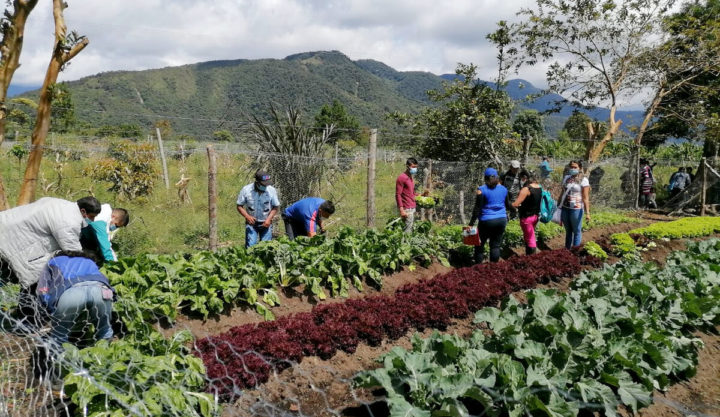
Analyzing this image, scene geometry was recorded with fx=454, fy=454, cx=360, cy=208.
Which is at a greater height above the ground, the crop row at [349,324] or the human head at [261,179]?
the human head at [261,179]

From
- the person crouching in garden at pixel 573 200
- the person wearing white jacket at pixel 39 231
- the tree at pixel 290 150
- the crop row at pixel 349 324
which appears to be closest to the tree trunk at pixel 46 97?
the person wearing white jacket at pixel 39 231

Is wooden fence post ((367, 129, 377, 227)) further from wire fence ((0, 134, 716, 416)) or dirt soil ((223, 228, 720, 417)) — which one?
dirt soil ((223, 228, 720, 417))

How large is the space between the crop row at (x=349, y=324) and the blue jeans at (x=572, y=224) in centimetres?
167

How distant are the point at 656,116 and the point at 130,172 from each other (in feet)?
59.9

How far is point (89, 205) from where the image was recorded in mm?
4391

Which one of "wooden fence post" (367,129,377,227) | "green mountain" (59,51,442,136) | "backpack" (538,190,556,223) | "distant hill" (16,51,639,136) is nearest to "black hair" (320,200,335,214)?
"wooden fence post" (367,129,377,227)

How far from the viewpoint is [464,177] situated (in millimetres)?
11539

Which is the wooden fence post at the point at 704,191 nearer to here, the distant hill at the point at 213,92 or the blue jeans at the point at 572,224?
the blue jeans at the point at 572,224

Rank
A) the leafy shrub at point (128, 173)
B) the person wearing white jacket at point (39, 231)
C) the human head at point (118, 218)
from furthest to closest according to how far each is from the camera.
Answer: the leafy shrub at point (128, 173) → the human head at point (118, 218) → the person wearing white jacket at point (39, 231)

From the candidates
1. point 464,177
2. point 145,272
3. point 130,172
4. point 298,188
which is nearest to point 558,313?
point 145,272

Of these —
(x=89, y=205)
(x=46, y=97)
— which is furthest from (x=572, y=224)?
(x=46, y=97)

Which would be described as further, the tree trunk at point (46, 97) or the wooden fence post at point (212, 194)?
the wooden fence post at point (212, 194)

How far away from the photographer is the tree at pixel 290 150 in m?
8.93

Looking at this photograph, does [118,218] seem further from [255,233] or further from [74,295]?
[255,233]
